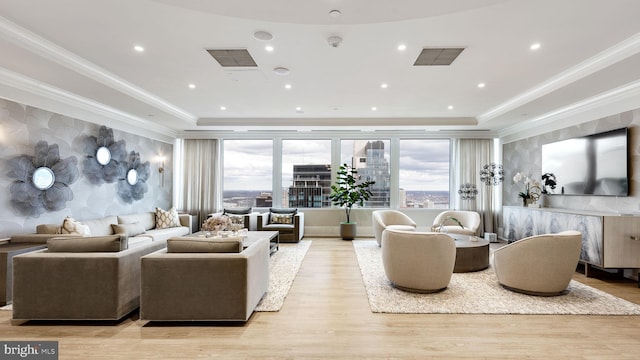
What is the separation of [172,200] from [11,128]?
4.12 m

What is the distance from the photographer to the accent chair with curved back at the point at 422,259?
356 centimetres

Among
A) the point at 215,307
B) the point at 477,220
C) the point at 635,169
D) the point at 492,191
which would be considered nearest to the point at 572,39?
the point at 635,169

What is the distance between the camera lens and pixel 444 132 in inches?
306

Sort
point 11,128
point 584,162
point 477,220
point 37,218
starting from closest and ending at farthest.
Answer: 1. point 11,128
2. point 37,218
3. point 584,162
4. point 477,220

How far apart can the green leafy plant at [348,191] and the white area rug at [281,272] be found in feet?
4.42

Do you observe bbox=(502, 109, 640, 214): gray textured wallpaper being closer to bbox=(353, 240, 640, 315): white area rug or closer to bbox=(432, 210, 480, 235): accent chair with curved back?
bbox=(432, 210, 480, 235): accent chair with curved back

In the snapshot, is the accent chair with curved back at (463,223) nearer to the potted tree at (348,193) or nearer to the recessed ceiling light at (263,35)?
the potted tree at (348,193)

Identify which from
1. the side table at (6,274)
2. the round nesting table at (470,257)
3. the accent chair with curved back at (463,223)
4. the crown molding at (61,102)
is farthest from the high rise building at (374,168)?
the side table at (6,274)

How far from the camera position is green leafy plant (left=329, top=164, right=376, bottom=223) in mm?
7551

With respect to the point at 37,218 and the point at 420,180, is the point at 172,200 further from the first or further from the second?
the point at 420,180

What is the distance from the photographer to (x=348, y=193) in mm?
7668

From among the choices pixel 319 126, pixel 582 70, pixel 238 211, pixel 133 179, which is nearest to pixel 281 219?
pixel 238 211

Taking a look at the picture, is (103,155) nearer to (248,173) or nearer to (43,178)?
(43,178)

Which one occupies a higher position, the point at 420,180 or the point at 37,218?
the point at 420,180
